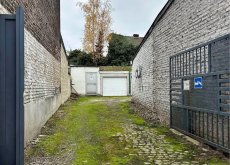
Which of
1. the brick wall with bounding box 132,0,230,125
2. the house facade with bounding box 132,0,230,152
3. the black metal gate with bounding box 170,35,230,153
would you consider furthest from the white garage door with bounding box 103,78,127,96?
the black metal gate with bounding box 170,35,230,153

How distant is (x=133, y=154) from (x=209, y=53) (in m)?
2.71

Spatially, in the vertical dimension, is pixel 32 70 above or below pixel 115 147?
above

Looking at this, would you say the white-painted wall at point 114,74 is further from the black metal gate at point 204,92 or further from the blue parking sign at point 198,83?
the blue parking sign at point 198,83

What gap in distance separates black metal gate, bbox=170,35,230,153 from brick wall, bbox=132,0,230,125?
1.15 ft

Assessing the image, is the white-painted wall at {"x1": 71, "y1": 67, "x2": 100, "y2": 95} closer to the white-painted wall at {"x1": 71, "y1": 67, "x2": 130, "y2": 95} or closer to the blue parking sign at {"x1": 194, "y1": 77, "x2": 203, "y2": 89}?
the white-painted wall at {"x1": 71, "y1": 67, "x2": 130, "y2": 95}

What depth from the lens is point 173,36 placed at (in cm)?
826

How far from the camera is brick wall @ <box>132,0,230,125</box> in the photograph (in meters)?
5.48

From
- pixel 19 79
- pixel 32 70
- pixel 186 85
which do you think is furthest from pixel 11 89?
pixel 186 85

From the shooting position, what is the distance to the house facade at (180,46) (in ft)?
17.5

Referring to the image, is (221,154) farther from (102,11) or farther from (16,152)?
(102,11)

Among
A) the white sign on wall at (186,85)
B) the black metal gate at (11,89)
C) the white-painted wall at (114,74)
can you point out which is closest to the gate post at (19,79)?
the black metal gate at (11,89)

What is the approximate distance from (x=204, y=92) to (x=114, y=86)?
780 inches

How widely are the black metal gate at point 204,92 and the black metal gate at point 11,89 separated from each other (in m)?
3.90

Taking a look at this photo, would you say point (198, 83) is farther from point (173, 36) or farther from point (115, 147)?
point (173, 36)
